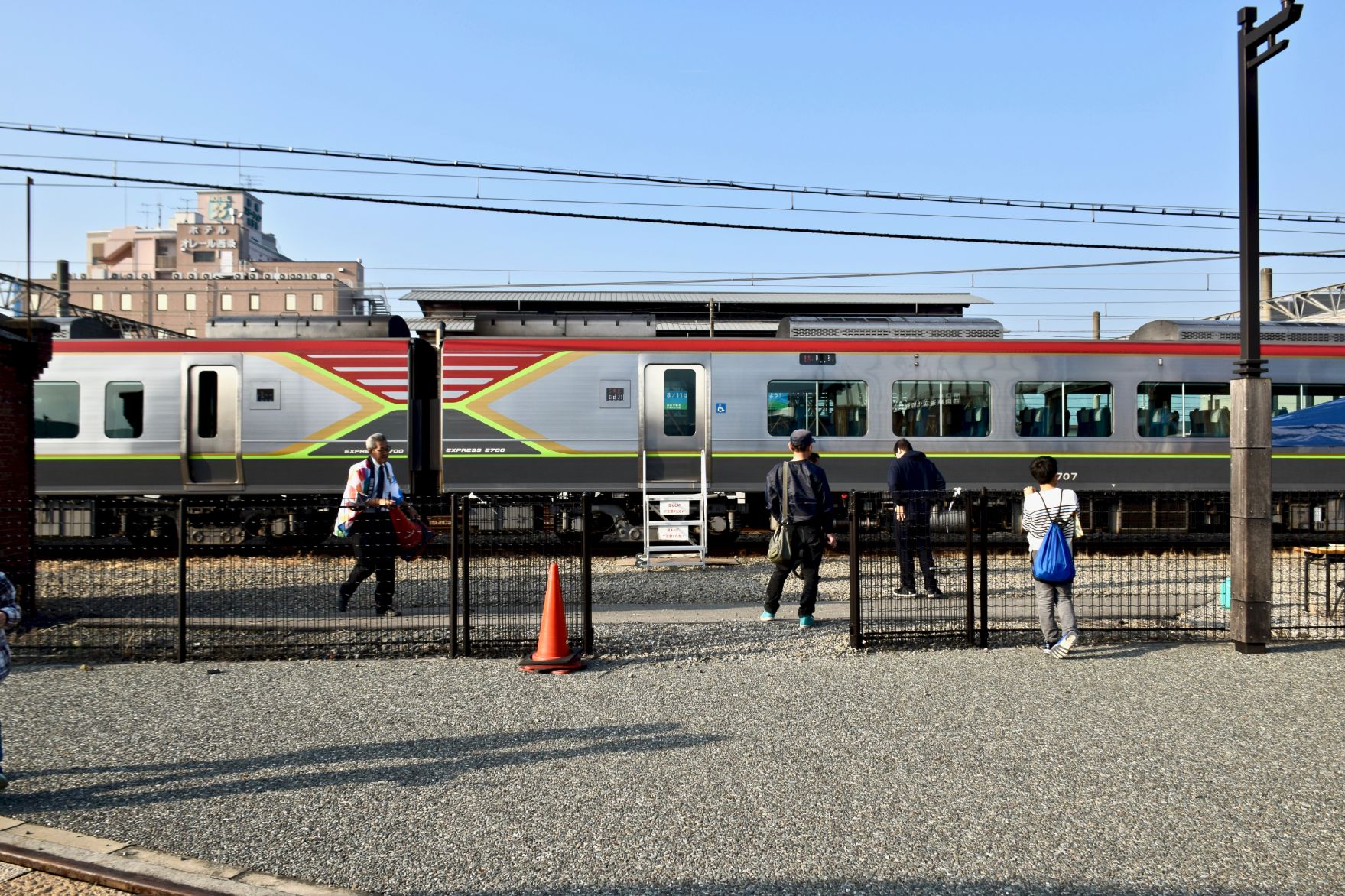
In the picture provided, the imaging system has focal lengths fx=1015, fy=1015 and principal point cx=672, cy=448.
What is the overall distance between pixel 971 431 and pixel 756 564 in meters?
4.47

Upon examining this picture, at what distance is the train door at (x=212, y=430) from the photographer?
49.6 feet

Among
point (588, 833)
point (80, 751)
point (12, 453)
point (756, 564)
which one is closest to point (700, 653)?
point (588, 833)

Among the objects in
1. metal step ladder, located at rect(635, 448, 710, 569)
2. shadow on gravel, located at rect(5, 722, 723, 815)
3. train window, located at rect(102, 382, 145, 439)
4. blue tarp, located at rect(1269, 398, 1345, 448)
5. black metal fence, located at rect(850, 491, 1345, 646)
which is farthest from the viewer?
train window, located at rect(102, 382, 145, 439)

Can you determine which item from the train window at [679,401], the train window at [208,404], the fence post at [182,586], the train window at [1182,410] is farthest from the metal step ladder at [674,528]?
the train window at [1182,410]

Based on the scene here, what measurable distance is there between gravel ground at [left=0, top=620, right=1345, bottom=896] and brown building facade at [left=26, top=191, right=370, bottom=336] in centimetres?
9325

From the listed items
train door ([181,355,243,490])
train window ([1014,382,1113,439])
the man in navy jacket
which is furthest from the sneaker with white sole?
train door ([181,355,243,490])

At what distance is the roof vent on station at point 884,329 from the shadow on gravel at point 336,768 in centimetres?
1072

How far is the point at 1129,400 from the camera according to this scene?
52.5 ft

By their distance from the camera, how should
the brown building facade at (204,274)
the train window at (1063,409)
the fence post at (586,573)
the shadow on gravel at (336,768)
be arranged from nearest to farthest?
the shadow on gravel at (336,768), the fence post at (586,573), the train window at (1063,409), the brown building facade at (204,274)

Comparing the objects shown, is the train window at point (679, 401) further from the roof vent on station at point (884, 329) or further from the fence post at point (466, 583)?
the fence post at point (466, 583)

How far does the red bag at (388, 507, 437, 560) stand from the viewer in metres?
9.19

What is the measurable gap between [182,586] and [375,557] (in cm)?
156

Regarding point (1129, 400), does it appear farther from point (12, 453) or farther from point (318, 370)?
point (12, 453)

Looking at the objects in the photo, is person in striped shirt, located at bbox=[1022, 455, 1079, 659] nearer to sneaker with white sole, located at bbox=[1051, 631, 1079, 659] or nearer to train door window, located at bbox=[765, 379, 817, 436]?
sneaker with white sole, located at bbox=[1051, 631, 1079, 659]
